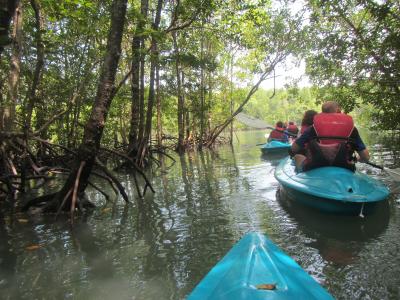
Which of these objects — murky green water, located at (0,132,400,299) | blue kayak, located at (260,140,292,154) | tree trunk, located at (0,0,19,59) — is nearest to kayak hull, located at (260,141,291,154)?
blue kayak, located at (260,140,292,154)

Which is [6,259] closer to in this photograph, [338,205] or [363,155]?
[338,205]

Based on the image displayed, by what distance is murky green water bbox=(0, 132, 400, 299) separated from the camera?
2902mm

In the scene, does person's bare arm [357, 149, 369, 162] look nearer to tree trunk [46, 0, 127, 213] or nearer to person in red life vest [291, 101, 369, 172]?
person in red life vest [291, 101, 369, 172]

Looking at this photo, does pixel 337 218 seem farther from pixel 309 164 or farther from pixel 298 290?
pixel 298 290

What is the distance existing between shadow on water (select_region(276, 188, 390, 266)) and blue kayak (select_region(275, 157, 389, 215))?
0.13 m

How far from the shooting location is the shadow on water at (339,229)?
3.40m

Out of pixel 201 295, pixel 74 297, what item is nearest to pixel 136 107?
pixel 74 297

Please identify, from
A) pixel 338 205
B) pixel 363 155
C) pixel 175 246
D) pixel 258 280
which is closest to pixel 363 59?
pixel 363 155

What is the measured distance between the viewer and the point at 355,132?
477 cm

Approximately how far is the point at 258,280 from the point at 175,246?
2.15 metres

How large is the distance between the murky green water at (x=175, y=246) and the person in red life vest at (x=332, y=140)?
739 millimetres

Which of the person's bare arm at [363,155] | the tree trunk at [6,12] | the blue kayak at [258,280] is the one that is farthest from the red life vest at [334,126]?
the tree trunk at [6,12]

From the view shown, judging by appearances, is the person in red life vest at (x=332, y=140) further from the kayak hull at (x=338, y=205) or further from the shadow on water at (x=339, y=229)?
the shadow on water at (x=339, y=229)

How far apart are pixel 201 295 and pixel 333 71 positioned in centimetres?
1056
